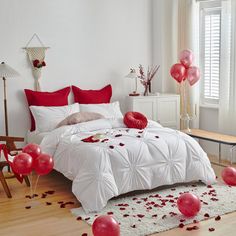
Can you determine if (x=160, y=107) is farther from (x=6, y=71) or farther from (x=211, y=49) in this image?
(x=6, y=71)

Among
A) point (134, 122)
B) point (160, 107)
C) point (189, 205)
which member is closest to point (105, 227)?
point (189, 205)

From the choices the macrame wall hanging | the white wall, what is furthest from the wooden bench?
the macrame wall hanging

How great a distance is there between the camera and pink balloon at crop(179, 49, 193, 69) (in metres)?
6.28

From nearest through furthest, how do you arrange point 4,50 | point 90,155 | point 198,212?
1. point 198,212
2. point 90,155
3. point 4,50

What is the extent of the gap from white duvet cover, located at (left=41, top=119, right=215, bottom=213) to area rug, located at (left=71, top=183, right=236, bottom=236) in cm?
10

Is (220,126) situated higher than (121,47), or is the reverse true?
(121,47)

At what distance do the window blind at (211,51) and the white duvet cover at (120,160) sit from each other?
155 cm

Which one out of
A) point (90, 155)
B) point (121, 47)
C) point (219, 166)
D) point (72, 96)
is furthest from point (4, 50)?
point (219, 166)

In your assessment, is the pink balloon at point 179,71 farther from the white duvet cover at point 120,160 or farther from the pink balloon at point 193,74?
the white duvet cover at point 120,160

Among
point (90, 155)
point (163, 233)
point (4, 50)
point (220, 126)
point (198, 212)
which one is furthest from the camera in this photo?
point (220, 126)

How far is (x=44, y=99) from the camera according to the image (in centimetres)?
610

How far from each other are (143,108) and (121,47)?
0.97 m

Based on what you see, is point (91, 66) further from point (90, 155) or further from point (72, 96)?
point (90, 155)

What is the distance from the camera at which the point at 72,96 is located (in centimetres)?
651
